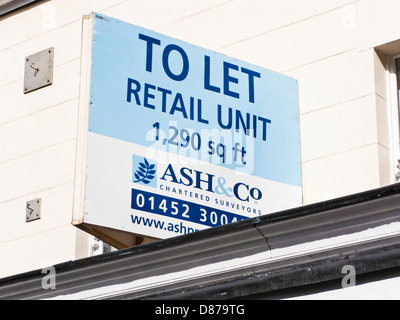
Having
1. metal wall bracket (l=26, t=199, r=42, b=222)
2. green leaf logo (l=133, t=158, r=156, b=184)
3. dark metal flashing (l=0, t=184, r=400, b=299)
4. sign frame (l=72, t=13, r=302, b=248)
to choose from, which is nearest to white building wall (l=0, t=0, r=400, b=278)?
metal wall bracket (l=26, t=199, r=42, b=222)

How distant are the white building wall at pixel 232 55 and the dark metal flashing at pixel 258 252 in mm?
1810

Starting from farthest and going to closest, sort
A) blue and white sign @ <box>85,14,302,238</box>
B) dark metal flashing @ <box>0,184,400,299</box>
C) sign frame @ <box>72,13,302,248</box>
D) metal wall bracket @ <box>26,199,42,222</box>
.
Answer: metal wall bracket @ <box>26,199,42,222</box> < blue and white sign @ <box>85,14,302,238</box> < sign frame @ <box>72,13,302,248</box> < dark metal flashing @ <box>0,184,400,299</box>

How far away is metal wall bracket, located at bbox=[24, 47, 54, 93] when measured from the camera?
10.6 m

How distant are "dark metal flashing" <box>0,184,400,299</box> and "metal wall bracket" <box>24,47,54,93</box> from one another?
135 inches

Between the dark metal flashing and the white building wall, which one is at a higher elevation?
the white building wall

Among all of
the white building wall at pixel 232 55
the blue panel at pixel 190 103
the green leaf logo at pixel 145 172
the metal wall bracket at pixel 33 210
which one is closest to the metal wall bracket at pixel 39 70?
the white building wall at pixel 232 55

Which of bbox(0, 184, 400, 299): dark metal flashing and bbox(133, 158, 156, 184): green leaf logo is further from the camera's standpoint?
bbox(133, 158, 156, 184): green leaf logo

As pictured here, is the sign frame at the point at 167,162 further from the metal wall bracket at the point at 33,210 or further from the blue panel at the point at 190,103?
the metal wall bracket at the point at 33,210

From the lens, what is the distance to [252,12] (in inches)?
374

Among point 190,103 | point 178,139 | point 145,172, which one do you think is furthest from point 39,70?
point 145,172

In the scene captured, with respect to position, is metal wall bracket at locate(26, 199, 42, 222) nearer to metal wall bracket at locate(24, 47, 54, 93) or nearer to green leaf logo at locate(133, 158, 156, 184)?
metal wall bracket at locate(24, 47, 54, 93)

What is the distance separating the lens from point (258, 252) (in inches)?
267
